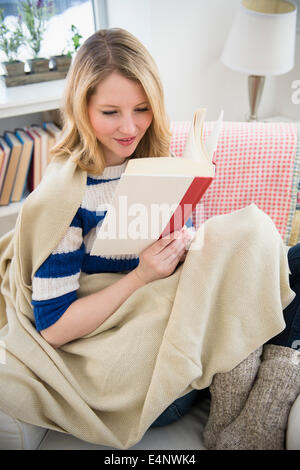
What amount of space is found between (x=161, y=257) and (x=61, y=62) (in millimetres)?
1127

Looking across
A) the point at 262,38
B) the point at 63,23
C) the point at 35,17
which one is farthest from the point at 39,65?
the point at 262,38

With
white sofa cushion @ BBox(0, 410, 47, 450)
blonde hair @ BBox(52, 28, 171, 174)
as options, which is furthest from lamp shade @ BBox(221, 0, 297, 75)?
white sofa cushion @ BBox(0, 410, 47, 450)

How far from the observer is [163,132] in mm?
976

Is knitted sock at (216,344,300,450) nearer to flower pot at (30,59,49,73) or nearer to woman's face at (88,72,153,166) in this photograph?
woman's face at (88,72,153,166)

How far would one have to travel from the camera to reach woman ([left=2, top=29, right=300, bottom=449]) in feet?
2.75

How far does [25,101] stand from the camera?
58.6 inches

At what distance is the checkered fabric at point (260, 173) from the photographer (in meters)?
1.24

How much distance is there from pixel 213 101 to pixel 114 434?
1678mm

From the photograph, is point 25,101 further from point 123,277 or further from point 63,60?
point 123,277

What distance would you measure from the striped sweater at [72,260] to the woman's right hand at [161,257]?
0.12 m

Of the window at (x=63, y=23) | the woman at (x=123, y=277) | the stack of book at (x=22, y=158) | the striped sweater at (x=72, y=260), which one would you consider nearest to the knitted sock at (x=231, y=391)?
the woman at (x=123, y=277)

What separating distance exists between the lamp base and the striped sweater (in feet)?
3.84

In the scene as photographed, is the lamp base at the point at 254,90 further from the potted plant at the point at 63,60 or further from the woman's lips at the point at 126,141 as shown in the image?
the woman's lips at the point at 126,141
